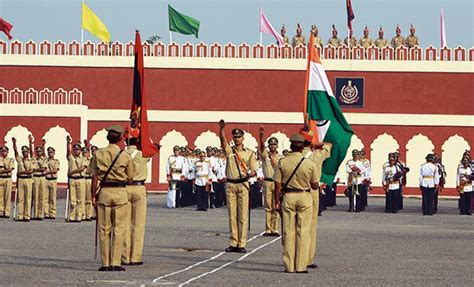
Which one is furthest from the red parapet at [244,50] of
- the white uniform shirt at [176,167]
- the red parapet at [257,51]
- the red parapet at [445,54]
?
the white uniform shirt at [176,167]

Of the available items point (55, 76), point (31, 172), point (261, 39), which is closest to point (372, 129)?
point (261, 39)

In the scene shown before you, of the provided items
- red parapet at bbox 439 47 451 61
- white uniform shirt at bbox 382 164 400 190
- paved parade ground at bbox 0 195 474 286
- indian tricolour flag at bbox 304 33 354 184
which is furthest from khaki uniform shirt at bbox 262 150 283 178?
red parapet at bbox 439 47 451 61

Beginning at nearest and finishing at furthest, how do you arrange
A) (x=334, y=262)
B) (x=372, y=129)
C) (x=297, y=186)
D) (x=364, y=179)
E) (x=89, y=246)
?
(x=297, y=186) → (x=334, y=262) → (x=89, y=246) → (x=364, y=179) → (x=372, y=129)

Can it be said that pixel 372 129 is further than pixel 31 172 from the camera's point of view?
Yes

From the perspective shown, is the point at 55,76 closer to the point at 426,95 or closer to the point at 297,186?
the point at 426,95

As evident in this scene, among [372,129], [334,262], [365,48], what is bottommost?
[334,262]

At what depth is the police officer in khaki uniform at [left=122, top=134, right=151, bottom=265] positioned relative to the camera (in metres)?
17.4

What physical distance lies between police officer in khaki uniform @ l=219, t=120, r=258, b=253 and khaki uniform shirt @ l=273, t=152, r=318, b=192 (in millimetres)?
2880

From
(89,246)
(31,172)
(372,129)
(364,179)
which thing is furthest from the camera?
(372,129)

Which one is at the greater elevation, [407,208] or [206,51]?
[206,51]

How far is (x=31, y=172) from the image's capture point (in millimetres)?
29531

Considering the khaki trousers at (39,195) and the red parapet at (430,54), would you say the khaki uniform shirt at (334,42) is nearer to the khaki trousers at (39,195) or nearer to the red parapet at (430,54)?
the red parapet at (430,54)

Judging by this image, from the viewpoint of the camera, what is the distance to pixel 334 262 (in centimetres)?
1814

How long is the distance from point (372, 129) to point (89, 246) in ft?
105
